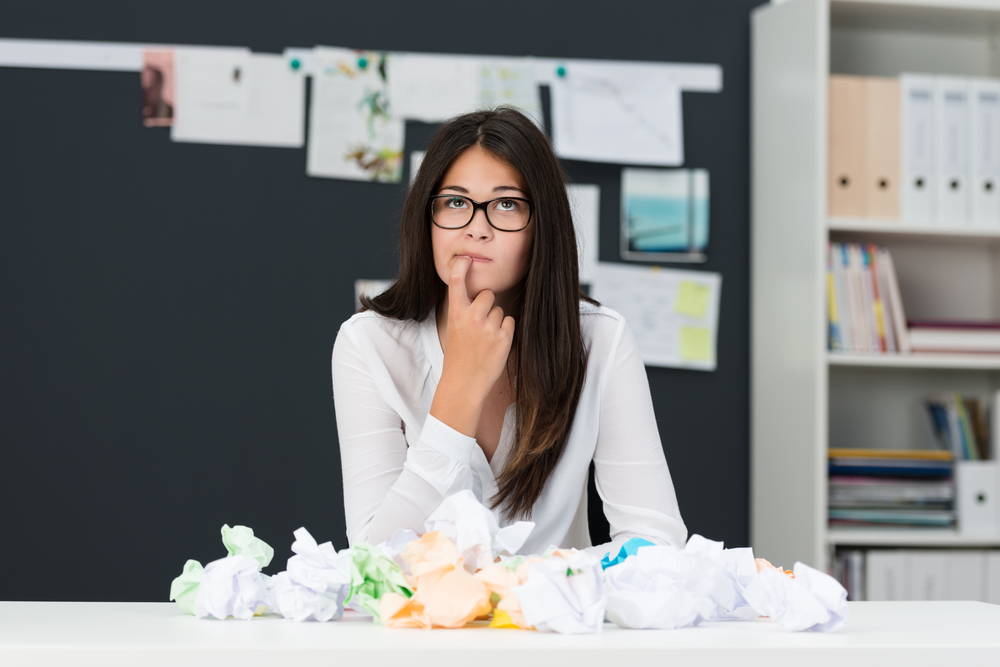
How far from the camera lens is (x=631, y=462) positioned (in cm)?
126

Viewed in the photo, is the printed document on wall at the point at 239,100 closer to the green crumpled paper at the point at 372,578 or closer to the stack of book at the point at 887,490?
the stack of book at the point at 887,490

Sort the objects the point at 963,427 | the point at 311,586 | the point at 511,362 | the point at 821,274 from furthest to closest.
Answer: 1. the point at 963,427
2. the point at 821,274
3. the point at 511,362
4. the point at 311,586

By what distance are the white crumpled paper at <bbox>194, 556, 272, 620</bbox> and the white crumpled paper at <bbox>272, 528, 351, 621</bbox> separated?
0.6 inches

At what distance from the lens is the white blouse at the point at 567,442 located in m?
1.21

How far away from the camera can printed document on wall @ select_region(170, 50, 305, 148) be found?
87.9 inches

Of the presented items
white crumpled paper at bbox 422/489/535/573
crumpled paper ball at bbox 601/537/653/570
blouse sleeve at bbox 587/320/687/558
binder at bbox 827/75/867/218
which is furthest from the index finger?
binder at bbox 827/75/867/218

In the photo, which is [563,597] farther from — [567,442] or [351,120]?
[351,120]

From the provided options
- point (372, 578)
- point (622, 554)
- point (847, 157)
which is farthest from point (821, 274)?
point (372, 578)

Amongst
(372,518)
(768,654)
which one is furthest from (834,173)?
(768,654)

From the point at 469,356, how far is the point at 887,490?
150 centimetres

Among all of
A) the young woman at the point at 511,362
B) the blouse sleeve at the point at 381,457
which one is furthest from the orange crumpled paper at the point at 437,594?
the young woman at the point at 511,362

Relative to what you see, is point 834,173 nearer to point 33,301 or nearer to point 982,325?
point 982,325

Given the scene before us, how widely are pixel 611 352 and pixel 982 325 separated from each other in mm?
1377

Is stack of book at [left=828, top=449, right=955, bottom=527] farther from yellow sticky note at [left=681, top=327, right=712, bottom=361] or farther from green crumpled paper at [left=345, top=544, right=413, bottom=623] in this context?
green crumpled paper at [left=345, top=544, right=413, bottom=623]
